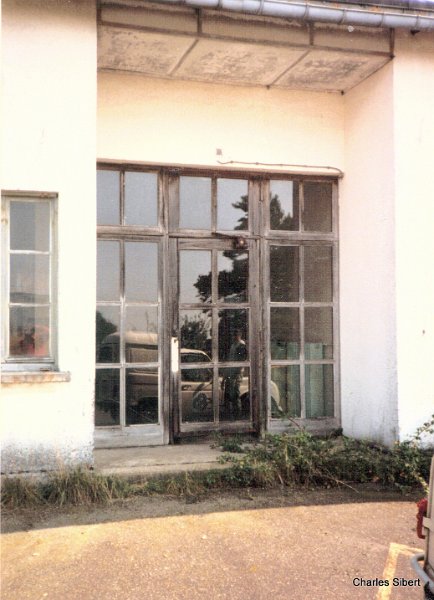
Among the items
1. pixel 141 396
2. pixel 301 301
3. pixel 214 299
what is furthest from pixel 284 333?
pixel 141 396

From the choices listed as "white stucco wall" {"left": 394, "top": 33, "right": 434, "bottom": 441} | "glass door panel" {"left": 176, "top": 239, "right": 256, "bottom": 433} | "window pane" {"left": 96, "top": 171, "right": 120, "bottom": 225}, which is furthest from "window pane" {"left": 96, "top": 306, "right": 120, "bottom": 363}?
"white stucco wall" {"left": 394, "top": 33, "right": 434, "bottom": 441}

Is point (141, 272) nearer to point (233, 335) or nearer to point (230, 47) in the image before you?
point (233, 335)

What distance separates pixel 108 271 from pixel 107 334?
0.68 metres

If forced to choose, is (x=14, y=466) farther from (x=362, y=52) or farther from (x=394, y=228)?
(x=362, y=52)

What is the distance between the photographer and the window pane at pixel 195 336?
6.65 m

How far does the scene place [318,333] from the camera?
710cm

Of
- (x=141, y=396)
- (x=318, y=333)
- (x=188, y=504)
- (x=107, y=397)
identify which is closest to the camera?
(x=188, y=504)

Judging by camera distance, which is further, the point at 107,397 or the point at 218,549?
the point at 107,397

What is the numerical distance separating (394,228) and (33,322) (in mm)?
3662

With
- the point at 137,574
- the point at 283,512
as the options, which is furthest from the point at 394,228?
the point at 137,574

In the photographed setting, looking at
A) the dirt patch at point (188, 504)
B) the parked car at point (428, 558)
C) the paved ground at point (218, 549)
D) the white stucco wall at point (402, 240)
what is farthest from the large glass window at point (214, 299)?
the parked car at point (428, 558)

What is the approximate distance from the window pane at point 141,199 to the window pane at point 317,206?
70.6 inches

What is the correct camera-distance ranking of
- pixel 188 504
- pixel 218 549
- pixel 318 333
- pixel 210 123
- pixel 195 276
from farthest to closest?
pixel 318 333
pixel 195 276
pixel 210 123
pixel 188 504
pixel 218 549

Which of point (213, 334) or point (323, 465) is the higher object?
point (213, 334)
